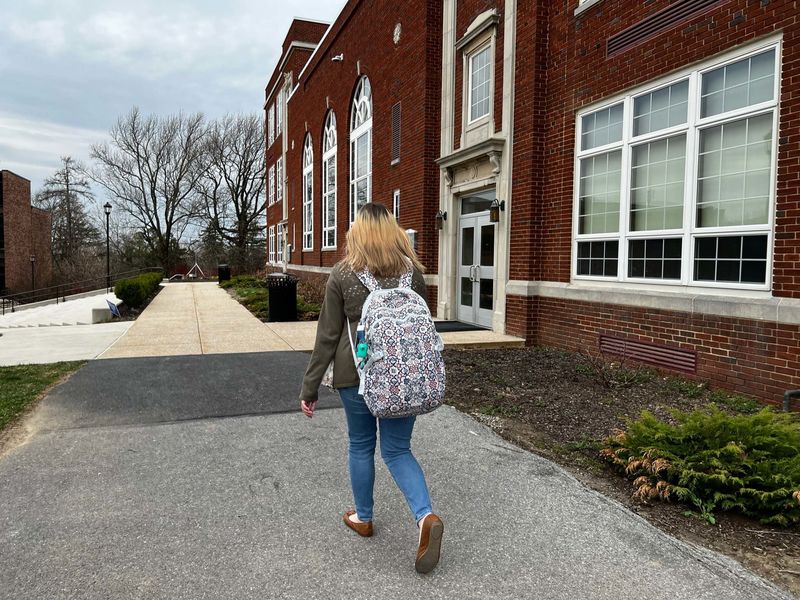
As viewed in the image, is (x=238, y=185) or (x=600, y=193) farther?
(x=238, y=185)

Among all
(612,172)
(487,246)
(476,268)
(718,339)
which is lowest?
(718,339)

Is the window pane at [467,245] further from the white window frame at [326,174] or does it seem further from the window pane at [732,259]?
the white window frame at [326,174]

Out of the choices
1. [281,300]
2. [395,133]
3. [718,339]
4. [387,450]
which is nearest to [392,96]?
[395,133]

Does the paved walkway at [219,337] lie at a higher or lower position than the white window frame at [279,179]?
lower

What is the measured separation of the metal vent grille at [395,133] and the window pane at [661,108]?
7884 mm

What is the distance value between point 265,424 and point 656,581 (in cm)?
367

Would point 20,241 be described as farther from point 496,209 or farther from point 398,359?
point 398,359

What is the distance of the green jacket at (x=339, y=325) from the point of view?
116 inches

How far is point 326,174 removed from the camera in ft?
78.6

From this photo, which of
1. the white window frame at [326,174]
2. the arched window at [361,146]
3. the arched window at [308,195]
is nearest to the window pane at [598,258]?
the arched window at [361,146]

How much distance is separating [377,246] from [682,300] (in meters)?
5.47

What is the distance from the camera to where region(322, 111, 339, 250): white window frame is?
2241cm

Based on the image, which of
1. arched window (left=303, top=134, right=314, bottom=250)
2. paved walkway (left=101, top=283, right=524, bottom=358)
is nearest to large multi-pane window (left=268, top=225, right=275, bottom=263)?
arched window (left=303, top=134, right=314, bottom=250)

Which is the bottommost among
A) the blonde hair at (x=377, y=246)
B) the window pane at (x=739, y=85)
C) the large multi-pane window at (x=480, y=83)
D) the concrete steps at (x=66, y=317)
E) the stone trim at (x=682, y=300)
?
the concrete steps at (x=66, y=317)
